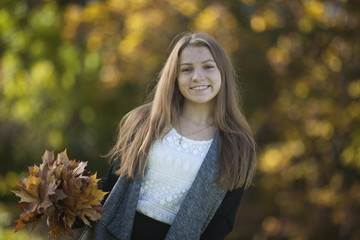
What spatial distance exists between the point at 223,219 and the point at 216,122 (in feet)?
1.86

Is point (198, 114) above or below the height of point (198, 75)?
below

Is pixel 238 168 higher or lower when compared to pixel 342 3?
lower

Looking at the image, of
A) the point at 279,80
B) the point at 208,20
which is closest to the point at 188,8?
→ the point at 208,20

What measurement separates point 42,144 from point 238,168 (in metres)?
5.95

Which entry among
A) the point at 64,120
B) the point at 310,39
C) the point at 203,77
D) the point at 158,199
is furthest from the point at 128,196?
the point at 64,120

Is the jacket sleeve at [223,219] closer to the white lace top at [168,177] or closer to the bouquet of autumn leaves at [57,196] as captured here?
the white lace top at [168,177]

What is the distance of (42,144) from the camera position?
800 centimetres

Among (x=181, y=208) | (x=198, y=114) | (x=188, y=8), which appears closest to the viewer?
(x=181, y=208)

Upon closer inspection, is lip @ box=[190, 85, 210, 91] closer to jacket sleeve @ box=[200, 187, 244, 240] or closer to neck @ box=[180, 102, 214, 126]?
neck @ box=[180, 102, 214, 126]

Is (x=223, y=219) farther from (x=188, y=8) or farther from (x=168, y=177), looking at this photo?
(x=188, y=8)

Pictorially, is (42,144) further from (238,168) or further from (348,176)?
(238,168)

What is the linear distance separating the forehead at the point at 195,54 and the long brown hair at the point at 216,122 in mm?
25

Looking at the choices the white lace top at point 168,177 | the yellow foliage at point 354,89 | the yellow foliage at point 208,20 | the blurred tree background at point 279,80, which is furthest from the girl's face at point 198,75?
the yellow foliage at point 354,89

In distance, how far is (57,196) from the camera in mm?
2244
